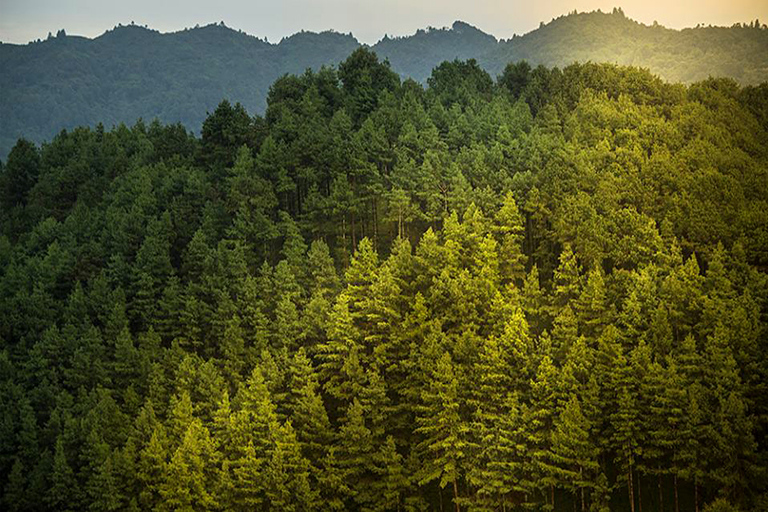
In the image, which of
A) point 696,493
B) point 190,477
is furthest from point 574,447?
point 190,477

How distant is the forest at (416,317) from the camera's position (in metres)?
56.9

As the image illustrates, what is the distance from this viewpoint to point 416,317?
66.6m

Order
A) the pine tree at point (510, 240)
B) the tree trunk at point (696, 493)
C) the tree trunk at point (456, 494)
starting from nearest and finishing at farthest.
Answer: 1. the tree trunk at point (696, 493)
2. the tree trunk at point (456, 494)
3. the pine tree at point (510, 240)

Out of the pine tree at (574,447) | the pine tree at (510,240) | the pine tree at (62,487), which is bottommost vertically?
the pine tree at (62,487)

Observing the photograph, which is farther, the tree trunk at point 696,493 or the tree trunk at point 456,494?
the tree trunk at point 456,494

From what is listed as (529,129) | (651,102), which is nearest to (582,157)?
(529,129)

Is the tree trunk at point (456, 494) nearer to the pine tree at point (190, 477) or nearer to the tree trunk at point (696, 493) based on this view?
the tree trunk at point (696, 493)

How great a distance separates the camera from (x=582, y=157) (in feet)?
263

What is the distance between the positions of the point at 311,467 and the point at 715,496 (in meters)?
26.6

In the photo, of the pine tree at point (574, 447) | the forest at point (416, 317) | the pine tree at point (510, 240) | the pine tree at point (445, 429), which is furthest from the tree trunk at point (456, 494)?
the pine tree at point (510, 240)

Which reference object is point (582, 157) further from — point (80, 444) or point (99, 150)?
point (99, 150)

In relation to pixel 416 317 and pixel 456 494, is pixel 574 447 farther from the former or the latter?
pixel 416 317

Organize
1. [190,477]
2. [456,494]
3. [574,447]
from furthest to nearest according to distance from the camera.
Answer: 1. [190,477]
2. [456,494]
3. [574,447]

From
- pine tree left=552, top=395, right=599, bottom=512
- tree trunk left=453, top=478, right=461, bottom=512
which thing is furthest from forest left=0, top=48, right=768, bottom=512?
tree trunk left=453, top=478, right=461, bottom=512
